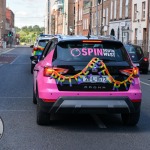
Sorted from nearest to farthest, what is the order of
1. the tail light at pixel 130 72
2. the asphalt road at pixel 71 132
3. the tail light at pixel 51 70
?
1. the asphalt road at pixel 71 132
2. the tail light at pixel 51 70
3. the tail light at pixel 130 72

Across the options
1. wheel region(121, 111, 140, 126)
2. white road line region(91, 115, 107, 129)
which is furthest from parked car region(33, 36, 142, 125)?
white road line region(91, 115, 107, 129)

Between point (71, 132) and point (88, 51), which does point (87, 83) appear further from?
point (71, 132)

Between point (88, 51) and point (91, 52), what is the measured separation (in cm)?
6

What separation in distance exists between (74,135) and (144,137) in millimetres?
1192

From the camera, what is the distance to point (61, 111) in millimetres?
8203

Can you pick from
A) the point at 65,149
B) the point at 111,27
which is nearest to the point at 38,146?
the point at 65,149

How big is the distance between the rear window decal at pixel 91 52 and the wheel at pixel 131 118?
1.17 meters

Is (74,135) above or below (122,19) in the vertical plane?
below

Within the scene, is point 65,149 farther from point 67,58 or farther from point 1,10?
point 1,10

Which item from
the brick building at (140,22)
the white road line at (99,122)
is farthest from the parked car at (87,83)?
the brick building at (140,22)

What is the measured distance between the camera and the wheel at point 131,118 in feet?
28.6

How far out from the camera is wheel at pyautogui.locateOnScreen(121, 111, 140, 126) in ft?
28.6

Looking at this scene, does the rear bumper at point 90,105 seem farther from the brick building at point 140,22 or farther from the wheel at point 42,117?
the brick building at point 140,22

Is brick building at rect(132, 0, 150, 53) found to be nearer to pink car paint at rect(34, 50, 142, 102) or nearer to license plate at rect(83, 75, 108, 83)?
pink car paint at rect(34, 50, 142, 102)
